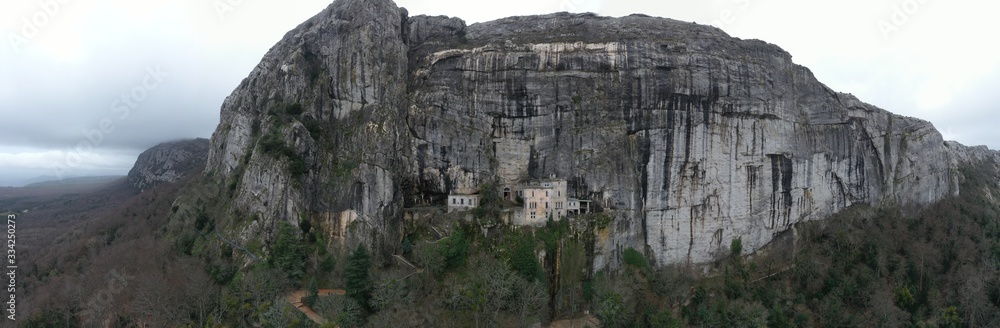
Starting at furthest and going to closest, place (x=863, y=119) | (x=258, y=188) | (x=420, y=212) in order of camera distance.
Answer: (x=863, y=119) → (x=420, y=212) → (x=258, y=188)

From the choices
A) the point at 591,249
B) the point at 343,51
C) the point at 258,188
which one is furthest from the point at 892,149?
the point at 258,188

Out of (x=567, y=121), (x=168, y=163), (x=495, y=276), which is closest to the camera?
(x=495, y=276)

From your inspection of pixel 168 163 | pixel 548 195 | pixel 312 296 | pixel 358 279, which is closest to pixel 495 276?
pixel 548 195

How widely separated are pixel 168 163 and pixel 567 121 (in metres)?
75.5

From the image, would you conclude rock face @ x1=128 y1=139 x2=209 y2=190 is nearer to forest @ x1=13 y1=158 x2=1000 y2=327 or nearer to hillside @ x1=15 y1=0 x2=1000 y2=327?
hillside @ x1=15 y1=0 x2=1000 y2=327

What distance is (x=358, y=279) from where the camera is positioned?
38.6 metres

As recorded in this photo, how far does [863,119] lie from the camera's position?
5775 centimetres

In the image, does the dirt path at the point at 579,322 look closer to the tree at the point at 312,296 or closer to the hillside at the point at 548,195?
the hillside at the point at 548,195

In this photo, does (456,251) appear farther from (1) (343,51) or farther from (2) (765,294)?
(2) (765,294)

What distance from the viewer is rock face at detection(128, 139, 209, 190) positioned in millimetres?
82438

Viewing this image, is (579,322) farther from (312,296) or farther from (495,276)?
(312,296)

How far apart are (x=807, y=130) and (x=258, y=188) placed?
60.3m

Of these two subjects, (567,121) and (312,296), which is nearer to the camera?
(312,296)

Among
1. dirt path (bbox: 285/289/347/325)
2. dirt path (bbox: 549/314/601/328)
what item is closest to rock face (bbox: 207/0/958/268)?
dirt path (bbox: 549/314/601/328)
